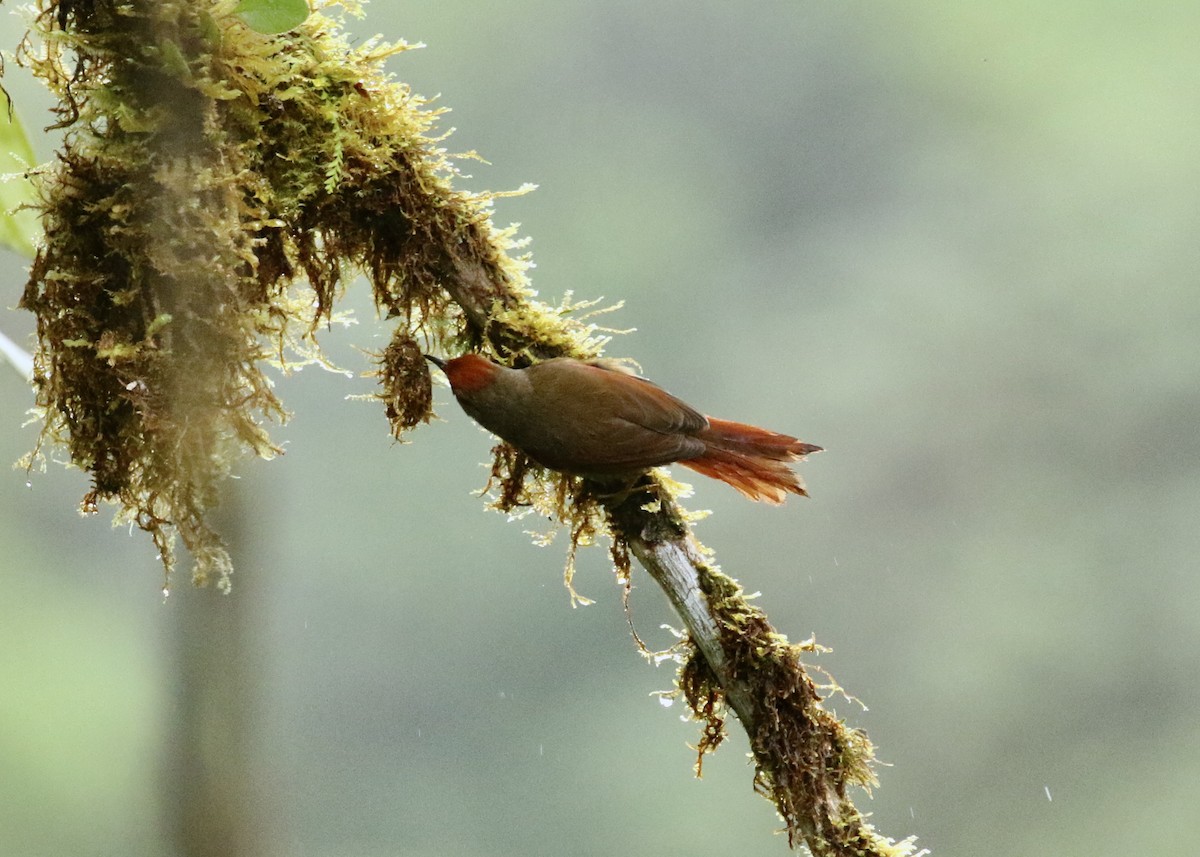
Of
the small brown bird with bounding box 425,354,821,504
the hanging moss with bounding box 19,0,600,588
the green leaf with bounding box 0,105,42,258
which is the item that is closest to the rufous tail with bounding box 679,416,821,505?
the small brown bird with bounding box 425,354,821,504

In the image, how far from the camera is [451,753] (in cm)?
744

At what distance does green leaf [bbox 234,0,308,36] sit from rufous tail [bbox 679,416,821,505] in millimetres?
926

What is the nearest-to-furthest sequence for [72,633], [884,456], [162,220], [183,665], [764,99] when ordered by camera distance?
[162,220], [183,665], [72,633], [884,456], [764,99]

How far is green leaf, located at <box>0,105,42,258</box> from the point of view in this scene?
172 centimetres

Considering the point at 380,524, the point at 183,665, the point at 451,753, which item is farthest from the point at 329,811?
the point at 183,665

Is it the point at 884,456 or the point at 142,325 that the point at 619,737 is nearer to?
the point at 884,456

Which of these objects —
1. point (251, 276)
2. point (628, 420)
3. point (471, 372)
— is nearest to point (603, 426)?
point (628, 420)

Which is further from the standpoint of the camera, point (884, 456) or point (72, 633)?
point (884, 456)

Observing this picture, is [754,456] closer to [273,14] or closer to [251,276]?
[251,276]

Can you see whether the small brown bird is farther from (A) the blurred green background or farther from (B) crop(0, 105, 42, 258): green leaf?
(A) the blurred green background

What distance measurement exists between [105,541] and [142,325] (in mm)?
6197

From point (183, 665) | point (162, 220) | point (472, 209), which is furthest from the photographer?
point (183, 665)

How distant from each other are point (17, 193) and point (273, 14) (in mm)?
518

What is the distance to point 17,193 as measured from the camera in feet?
5.81
